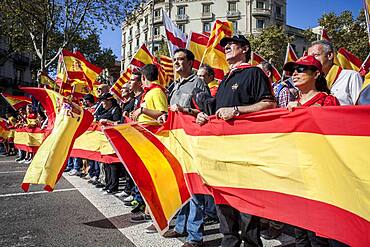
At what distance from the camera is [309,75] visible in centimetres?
317

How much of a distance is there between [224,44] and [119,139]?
5.76 ft

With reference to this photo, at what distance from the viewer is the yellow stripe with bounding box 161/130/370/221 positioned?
7.86 feet

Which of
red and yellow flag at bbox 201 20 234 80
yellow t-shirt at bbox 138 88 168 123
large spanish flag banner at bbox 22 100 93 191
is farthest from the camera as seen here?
red and yellow flag at bbox 201 20 234 80

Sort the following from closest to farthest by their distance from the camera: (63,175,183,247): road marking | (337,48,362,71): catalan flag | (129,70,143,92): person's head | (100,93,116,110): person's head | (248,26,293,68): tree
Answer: (63,175,183,247): road marking, (129,70,143,92): person's head, (100,93,116,110): person's head, (337,48,362,71): catalan flag, (248,26,293,68): tree

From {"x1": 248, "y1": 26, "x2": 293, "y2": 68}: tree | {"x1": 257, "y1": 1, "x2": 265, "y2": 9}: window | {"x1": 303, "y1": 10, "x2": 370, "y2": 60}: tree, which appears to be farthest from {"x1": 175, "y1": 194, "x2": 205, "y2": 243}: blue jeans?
{"x1": 257, "y1": 1, "x2": 265, "y2": 9}: window

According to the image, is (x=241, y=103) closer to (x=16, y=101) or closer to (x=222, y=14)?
(x=16, y=101)

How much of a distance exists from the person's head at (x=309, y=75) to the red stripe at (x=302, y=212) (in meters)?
0.96

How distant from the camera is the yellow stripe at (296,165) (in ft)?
7.86

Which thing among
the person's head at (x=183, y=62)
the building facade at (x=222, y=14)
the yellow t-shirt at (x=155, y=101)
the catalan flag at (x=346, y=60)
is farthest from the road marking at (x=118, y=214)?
the building facade at (x=222, y=14)

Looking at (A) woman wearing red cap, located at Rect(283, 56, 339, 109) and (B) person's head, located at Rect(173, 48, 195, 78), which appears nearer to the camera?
(A) woman wearing red cap, located at Rect(283, 56, 339, 109)

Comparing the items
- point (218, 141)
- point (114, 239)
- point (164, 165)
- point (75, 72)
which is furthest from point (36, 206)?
point (75, 72)

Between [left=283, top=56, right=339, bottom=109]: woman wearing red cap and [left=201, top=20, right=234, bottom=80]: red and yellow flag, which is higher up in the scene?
[left=201, top=20, right=234, bottom=80]: red and yellow flag

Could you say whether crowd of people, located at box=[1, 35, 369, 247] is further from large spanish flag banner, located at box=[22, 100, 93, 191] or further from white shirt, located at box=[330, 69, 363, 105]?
large spanish flag banner, located at box=[22, 100, 93, 191]

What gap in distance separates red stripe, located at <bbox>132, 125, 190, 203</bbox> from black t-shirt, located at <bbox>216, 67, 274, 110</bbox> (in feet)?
4.12
